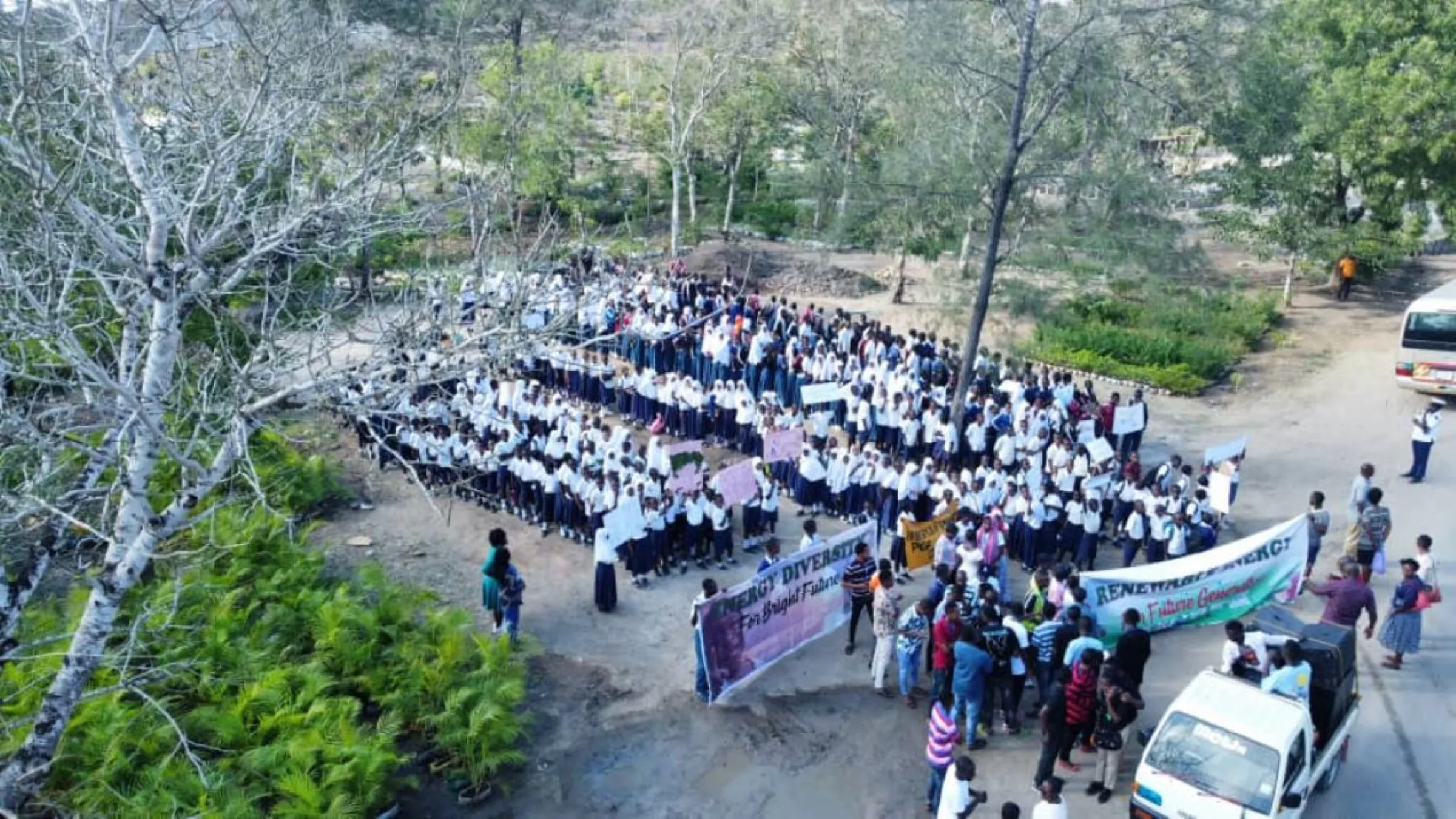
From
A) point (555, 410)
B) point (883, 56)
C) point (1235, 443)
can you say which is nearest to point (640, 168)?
point (883, 56)

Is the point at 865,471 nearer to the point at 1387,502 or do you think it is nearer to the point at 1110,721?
the point at 1110,721

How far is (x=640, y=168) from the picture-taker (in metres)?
38.2

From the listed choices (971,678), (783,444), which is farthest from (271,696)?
(783,444)

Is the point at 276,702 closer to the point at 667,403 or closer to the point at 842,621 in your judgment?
the point at 842,621

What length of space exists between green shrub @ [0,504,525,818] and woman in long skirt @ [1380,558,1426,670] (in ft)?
28.4

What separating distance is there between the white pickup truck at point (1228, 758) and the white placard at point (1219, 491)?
Answer: 5.43 m

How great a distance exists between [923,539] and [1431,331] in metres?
11.4

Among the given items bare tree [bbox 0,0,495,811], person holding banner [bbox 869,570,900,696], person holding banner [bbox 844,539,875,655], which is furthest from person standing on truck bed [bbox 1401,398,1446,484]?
bare tree [bbox 0,0,495,811]

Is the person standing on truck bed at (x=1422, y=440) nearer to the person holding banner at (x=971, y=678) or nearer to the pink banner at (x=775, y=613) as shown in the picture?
the pink banner at (x=775, y=613)

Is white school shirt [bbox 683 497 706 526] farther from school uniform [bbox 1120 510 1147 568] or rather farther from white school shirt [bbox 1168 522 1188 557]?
white school shirt [bbox 1168 522 1188 557]

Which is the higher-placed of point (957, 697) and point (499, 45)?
point (499, 45)

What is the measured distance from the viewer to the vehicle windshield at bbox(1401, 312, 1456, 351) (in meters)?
18.9

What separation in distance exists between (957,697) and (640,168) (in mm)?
30326

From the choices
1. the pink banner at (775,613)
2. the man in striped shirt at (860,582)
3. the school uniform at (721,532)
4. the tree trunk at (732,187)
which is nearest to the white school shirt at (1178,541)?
the pink banner at (775,613)
